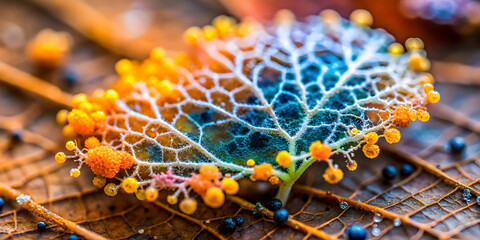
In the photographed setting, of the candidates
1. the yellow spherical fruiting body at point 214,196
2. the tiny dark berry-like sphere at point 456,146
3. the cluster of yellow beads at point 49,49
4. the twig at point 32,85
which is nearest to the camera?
the yellow spherical fruiting body at point 214,196

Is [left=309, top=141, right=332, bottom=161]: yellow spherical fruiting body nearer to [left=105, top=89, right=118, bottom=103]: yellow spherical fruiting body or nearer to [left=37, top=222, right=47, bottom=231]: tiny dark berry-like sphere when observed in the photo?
[left=105, top=89, right=118, bottom=103]: yellow spherical fruiting body

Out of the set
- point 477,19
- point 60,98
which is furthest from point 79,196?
point 477,19

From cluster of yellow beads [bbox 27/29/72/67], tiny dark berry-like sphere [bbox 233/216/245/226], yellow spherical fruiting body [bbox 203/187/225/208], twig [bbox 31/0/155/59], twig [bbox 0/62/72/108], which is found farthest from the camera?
twig [bbox 31/0/155/59]

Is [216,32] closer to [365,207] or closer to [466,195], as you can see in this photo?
[365,207]

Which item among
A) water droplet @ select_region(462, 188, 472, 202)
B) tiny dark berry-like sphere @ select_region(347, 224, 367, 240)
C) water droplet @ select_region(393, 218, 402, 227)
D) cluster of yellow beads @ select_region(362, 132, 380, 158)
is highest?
cluster of yellow beads @ select_region(362, 132, 380, 158)

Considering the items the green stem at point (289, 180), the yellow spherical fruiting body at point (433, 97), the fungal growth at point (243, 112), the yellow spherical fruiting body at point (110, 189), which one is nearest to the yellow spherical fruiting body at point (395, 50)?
the fungal growth at point (243, 112)

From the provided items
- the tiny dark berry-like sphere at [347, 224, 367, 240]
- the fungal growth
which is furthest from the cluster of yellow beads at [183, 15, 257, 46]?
the tiny dark berry-like sphere at [347, 224, 367, 240]

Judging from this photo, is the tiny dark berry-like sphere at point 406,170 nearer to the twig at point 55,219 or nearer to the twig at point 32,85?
the twig at point 55,219

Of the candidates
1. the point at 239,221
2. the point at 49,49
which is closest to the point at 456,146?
the point at 239,221
